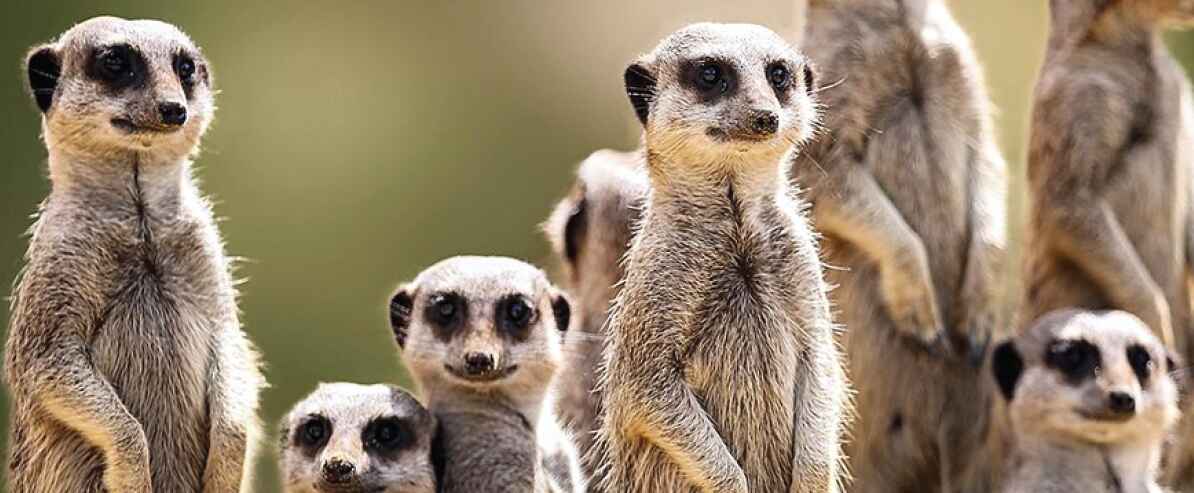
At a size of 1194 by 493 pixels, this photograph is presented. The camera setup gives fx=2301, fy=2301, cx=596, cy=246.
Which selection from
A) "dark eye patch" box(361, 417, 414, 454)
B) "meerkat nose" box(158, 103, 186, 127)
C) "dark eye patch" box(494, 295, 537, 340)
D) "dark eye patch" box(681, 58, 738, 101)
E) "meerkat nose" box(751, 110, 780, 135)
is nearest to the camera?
"meerkat nose" box(751, 110, 780, 135)

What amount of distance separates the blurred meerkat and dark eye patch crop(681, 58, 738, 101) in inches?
58.1

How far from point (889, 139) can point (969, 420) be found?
0.86 meters

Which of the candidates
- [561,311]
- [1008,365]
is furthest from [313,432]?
[1008,365]

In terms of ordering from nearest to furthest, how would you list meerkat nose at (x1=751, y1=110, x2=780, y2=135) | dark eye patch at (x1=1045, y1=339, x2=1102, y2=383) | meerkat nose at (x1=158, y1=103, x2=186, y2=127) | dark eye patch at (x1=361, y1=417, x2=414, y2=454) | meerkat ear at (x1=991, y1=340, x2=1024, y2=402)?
1. meerkat nose at (x1=751, y1=110, x2=780, y2=135)
2. meerkat nose at (x1=158, y1=103, x2=186, y2=127)
3. dark eye patch at (x1=361, y1=417, x2=414, y2=454)
4. dark eye patch at (x1=1045, y1=339, x2=1102, y2=383)
5. meerkat ear at (x1=991, y1=340, x2=1024, y2=402)

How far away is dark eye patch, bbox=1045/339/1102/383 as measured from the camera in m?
6.23

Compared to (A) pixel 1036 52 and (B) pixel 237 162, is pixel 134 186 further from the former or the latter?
(A) pixel 1036 52

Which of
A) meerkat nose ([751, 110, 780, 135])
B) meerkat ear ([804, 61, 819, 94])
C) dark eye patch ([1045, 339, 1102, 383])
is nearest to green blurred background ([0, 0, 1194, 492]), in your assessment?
dark eye patch ([1045, 339, 1102, 383])

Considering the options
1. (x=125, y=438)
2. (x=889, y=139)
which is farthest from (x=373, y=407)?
(x=889, y=139)

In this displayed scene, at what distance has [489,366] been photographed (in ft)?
17.8

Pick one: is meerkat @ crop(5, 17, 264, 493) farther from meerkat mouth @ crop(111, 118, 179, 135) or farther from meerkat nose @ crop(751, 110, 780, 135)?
meerkat nose @ crop(751, 110, 780, 135)

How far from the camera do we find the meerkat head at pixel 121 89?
5082mm

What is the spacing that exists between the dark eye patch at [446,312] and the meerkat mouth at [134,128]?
33.6 inches

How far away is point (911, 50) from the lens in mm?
6629

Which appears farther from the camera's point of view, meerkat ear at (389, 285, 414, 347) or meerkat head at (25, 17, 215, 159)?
meerkat ear at (389, 285, 414, 347)
